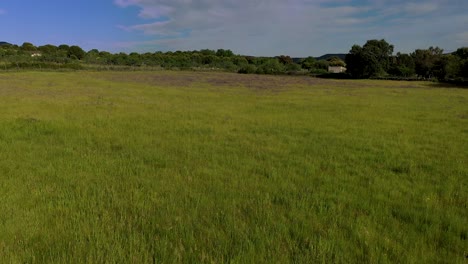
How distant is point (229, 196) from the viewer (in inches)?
252

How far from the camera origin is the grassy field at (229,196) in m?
4.49

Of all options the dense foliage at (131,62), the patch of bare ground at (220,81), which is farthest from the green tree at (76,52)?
the patch of bare ground at (220,81)

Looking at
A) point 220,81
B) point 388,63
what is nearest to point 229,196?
point 220,81

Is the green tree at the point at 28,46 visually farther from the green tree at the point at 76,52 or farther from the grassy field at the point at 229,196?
the grassy field at the point at 229,196

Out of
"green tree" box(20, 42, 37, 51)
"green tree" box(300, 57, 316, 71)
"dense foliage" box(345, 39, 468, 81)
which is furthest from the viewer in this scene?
"green tree" box(20, 42, 37, 51)

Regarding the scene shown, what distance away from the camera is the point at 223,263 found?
415cm

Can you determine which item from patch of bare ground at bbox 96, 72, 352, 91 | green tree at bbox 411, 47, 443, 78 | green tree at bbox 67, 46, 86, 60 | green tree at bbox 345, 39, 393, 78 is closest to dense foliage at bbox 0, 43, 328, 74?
green tree at bbox 67, 46, 86, 60

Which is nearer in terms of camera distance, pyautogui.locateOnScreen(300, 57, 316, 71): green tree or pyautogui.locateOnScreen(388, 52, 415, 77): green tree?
pyautogui.locateOnScreen(388, 52, 415, 77): green tree

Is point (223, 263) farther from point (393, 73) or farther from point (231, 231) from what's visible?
point (393, 73)

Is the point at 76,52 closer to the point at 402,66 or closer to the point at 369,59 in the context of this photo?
the point at 369,59

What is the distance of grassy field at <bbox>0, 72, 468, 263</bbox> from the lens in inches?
177

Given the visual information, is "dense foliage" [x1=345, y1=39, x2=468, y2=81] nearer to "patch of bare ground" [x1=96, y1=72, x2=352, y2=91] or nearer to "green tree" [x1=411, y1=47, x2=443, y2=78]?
"green tree" [x1=411, y1=47, x2=443, y2=78]

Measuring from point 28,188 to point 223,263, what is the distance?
4.65 m

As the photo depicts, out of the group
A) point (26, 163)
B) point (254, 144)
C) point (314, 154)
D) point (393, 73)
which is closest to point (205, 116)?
point (254, 144)
